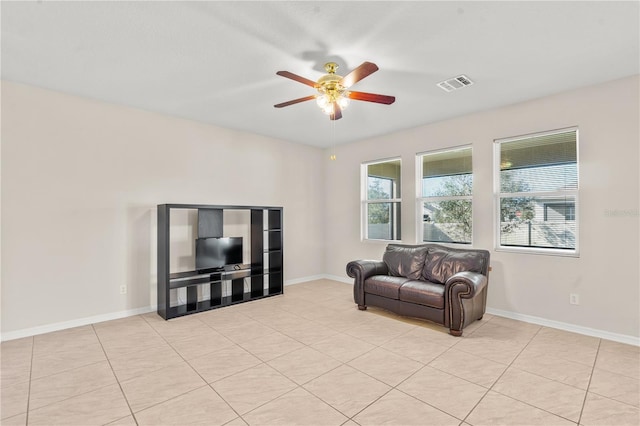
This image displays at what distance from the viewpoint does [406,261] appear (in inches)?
177

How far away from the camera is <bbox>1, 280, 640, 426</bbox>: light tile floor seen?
208 centimetres

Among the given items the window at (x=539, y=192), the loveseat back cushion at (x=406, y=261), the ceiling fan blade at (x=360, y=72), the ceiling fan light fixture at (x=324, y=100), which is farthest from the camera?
the loveseat back cushion at (x=406, y=261)

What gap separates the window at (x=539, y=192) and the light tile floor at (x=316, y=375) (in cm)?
110

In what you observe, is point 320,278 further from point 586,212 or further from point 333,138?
point 586,212

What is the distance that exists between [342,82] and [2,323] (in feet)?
14.2

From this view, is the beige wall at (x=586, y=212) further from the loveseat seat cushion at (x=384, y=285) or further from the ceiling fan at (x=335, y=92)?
the ceiling fan at (x=335, y=92)

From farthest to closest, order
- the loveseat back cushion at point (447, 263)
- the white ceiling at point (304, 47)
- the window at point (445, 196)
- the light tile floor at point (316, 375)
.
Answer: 1. the window at point (445, 196)
2. the loveseat back cushion at point (447, 263)
3. the white ceiling at point (304, 47)
4. the light tile floor at point (316, 375)

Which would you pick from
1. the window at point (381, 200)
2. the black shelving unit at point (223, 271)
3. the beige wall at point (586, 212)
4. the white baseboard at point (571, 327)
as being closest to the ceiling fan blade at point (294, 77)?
the black shelving unit at point (223, 271)

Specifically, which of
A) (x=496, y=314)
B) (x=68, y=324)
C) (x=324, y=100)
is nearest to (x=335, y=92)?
(x=324, y=100)

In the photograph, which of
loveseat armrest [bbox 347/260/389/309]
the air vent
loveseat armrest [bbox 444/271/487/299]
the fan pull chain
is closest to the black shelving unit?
loveseat armrest [bbox 347/260/389/309]

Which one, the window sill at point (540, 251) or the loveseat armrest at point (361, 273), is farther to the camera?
the loveseat armrest at point (361, 273)

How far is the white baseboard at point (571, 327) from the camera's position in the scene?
323cm

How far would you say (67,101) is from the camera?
3688mm

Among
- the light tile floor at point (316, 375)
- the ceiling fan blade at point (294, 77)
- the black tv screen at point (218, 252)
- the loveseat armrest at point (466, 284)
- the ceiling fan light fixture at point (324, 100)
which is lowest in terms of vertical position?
the light tile floor at point (316, 375)
